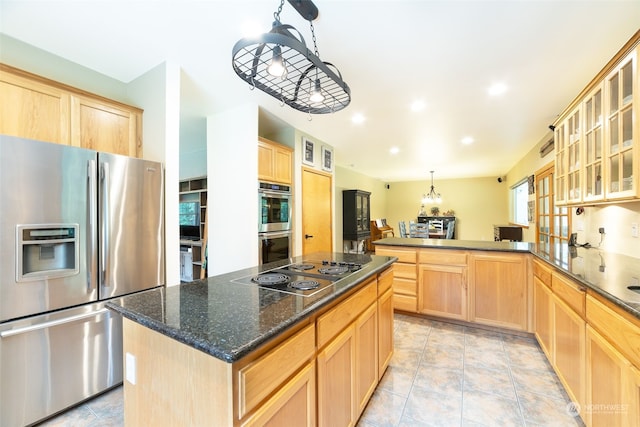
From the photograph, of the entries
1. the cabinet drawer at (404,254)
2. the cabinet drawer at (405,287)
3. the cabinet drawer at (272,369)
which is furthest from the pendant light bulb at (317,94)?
the cabinet drawer at (405,287)

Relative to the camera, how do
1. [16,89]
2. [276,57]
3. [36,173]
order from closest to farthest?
1. [276,57]
2. [36,173]
3. [16,89]

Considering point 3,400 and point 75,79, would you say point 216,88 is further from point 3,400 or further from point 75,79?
point 3,400

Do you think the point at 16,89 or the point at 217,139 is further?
the point at 217,139

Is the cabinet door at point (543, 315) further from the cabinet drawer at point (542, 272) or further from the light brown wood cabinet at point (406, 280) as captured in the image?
the light brown wood cabinet at point (406, 280)

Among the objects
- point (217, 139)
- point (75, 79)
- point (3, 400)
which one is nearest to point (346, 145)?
point (217, 139)

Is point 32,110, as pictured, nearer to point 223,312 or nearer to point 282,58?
point 282,58

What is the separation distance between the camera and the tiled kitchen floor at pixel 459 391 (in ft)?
5.43

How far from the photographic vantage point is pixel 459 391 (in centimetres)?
191

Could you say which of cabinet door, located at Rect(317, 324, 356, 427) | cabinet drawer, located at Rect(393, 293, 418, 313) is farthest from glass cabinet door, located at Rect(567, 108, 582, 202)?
cabinet door, located at Rect(317, 324, 356, 427)

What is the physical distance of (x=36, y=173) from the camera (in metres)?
1.61

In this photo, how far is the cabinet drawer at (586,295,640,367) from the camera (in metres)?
1.07

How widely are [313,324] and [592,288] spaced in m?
1.49

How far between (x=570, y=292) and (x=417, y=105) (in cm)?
229

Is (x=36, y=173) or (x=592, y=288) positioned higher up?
(x=36, y=173)
